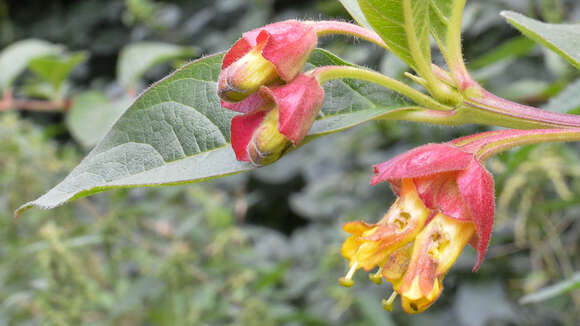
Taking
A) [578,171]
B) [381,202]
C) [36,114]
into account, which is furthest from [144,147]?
[36,114]

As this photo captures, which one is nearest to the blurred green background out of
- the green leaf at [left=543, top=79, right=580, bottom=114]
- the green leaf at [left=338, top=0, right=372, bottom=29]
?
the green leaf at [left=543, top=79, right=580, bottom=114]

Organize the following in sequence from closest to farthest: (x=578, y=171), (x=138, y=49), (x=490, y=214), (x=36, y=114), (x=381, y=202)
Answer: (x=490, y=214), (x=578, y=171), (x=381, y=202), (x=138, y=49), (x=36, y=114)

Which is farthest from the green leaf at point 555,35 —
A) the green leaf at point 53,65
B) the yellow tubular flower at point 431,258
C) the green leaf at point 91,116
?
the green leaf at point 53,65

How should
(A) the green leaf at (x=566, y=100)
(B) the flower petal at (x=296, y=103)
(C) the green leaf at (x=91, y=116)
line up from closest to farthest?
(B) the flower petal at (x=296, y=103) → (A) the green leaf at (x=566, y=100) → (C) the green leaf at (x=91, y=116)

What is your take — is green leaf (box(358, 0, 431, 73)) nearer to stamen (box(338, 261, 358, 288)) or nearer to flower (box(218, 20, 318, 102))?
flower (box(218, 20, 318, 102))

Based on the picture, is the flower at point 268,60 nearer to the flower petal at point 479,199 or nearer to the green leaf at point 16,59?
the flower petal at point 479,199

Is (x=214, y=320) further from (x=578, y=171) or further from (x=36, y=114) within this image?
(x=36, y=114)

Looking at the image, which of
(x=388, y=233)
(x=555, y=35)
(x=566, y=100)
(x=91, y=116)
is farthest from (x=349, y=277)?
(x=91, y=116)

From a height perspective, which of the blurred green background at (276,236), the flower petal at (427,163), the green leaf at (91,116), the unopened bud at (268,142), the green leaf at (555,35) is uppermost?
the unopened bud at (268,142)
